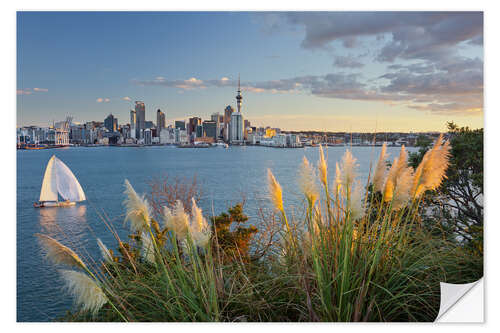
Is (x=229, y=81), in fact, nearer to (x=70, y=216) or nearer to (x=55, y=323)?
(x=55, y=323)

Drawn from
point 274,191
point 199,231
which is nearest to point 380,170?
point 274,191

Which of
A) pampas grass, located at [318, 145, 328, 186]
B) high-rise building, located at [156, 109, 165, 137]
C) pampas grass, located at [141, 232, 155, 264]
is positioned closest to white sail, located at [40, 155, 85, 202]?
high-rise building, located at [156, 109, 165, 137]

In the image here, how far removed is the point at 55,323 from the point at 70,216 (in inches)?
223

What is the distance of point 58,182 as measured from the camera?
208 inches

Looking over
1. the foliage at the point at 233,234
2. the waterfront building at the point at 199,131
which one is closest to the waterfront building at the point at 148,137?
the waterfront building at the point at 199,131

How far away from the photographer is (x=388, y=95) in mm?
3982

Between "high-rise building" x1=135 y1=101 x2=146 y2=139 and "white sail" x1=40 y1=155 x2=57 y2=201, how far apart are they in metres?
1.16

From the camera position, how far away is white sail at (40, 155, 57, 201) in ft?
13.5

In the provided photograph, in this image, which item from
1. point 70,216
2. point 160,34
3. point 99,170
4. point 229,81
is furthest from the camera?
point 70,216

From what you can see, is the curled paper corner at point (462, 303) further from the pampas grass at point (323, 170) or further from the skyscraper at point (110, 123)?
the skyscraper at point (110, 123)

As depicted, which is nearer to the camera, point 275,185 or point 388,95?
point 275,185
